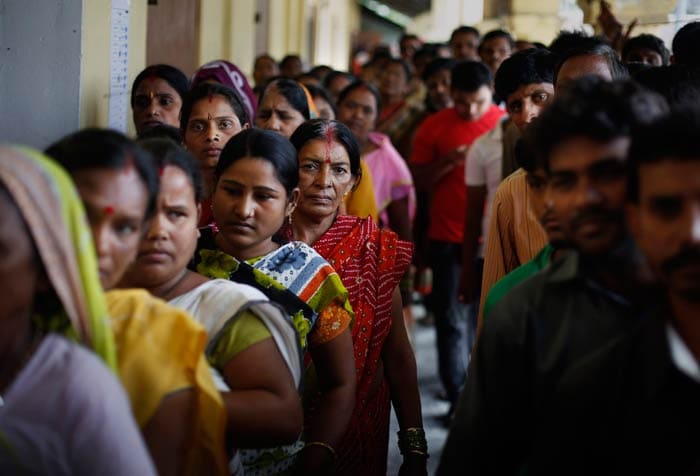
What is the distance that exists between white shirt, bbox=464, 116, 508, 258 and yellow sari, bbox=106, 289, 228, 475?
3.56 m

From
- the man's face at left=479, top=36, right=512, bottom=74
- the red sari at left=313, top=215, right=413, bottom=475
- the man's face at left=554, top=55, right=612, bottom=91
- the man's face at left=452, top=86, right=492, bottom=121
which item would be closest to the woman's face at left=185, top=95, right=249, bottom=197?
the red sari at left=313, top=215, right=413, bottom=475

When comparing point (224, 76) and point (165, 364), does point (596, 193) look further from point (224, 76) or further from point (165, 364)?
point (224, 76)

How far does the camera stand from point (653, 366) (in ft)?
5.44

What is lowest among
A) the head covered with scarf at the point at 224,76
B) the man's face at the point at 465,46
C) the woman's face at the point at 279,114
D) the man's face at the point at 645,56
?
the woman's face at the point at 279,114

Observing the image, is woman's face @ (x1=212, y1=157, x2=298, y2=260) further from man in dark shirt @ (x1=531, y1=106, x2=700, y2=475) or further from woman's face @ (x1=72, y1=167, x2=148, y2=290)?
man in dark shirt @ (x1=531, y1=106, x2=700, y2=475)

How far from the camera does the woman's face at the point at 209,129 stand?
3.88 metres

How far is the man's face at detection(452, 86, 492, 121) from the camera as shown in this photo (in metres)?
6.31

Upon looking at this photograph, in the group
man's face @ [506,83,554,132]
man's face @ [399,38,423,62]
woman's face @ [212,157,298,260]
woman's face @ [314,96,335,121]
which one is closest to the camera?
woman's face @ [212,157,298,260]

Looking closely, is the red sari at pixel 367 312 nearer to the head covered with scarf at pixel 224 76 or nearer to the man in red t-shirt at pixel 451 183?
the head covered with scarf at pixel 224 76

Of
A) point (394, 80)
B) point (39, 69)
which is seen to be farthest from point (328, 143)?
point (394, 80)

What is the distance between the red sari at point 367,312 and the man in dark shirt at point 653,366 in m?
1.57

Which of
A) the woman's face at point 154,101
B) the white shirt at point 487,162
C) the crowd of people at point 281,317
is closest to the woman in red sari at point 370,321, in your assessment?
the crowd of people at point 281,317

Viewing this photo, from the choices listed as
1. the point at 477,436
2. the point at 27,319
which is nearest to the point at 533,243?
the point at 477,436

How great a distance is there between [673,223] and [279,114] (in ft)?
10.8
